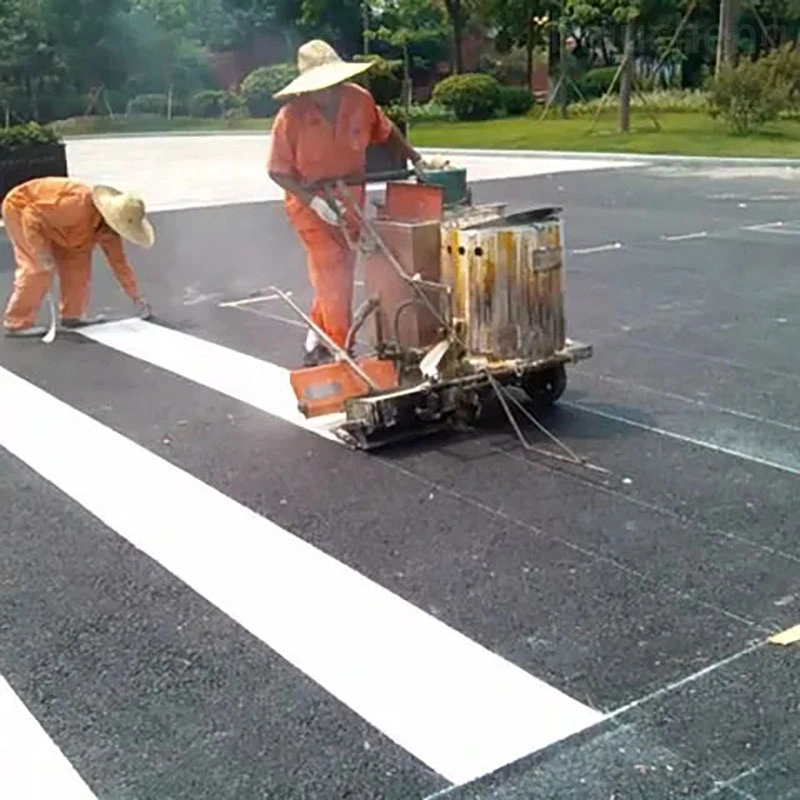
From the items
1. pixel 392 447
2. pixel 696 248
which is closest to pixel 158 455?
pixel 392 447

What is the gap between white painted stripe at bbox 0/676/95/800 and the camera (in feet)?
9.73

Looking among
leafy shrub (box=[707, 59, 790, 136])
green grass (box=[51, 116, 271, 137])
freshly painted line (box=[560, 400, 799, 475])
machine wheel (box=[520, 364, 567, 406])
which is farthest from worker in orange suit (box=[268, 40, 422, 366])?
green grass (box=[51, 116, 271, 137])

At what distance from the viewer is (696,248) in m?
11.1

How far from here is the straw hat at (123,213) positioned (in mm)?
8016

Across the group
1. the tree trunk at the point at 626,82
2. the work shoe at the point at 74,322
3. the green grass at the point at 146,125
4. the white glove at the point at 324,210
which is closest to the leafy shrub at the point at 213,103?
the green grass at the point at 146,125

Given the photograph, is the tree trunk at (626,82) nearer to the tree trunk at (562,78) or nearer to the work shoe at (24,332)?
the tree trunk at (562,78)

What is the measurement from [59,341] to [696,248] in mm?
5831

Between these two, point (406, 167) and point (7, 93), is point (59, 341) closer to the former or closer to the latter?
point (406, 167)

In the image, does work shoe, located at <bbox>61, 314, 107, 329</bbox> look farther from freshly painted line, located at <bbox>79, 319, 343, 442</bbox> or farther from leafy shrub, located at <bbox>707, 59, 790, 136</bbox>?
leafy shrub, located at <bbox>707, 59, 790, 136</bbox>

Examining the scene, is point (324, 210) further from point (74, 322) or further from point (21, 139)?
point (21, 139)

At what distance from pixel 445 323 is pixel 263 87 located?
35.2 m

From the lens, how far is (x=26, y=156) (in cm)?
1686

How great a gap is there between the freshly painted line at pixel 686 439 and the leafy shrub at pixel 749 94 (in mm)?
18827

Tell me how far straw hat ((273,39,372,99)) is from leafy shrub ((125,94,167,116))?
37.9 m
